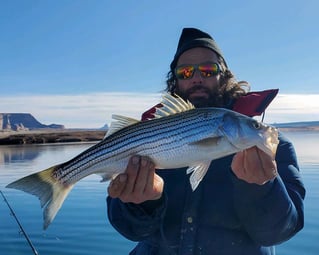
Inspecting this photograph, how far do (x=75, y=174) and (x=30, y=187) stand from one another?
49 cm

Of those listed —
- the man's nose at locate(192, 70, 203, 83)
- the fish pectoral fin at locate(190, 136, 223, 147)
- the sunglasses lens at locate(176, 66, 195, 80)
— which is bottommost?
the fish pectoral fin at locate(190, 136, 223, 147)

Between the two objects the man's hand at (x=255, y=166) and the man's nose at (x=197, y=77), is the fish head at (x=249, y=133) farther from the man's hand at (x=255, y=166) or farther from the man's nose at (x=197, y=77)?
the man's nose at (x=197, y=77)

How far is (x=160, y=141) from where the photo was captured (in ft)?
13.6

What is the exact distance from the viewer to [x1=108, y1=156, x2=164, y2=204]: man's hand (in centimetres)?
411

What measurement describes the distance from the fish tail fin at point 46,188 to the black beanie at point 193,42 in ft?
8.32

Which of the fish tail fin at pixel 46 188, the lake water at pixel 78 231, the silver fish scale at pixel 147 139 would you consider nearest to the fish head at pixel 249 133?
the silver fish scale at pixel 147 139

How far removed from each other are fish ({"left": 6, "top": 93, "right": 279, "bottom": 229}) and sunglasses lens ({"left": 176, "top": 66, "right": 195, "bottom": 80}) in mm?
1067

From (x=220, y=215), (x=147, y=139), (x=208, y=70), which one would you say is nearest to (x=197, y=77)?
(x=208, y=70)

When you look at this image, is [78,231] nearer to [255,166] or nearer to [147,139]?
[147,139]

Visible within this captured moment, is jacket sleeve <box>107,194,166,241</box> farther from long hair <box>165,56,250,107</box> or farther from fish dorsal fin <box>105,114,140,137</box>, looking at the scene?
long hair <box>165,56,250,107</box>

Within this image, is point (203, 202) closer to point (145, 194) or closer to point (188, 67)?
point (145, 194)

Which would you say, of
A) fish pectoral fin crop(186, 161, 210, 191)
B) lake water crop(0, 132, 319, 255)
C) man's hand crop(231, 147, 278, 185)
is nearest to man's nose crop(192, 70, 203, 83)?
fish pectoral fin crop(186, 161, 210, 191)

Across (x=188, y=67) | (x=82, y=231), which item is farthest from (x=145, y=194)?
(x=82, y=231)

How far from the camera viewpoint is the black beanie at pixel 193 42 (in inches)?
222
